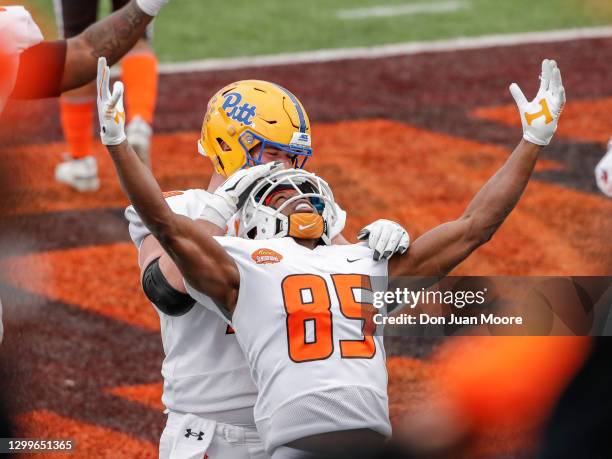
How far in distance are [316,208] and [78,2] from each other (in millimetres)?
3944

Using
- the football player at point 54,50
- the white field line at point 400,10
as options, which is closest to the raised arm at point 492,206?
the football player at point 54,50

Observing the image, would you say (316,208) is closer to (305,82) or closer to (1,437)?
(1,437)

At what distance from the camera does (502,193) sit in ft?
10.6

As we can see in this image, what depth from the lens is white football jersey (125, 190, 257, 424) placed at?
3279 mm

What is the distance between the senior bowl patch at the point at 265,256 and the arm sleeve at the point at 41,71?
110 cm

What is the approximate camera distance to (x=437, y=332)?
3.21 meters

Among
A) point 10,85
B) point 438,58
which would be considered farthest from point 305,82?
point 10,85

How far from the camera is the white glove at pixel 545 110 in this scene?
3.21 m

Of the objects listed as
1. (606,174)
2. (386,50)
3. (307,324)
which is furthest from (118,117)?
(386,50)

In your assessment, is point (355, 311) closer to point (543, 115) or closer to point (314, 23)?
point (543, 115)

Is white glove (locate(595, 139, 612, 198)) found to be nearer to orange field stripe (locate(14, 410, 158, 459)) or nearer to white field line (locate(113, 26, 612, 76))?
orange field stripe (locate(14, 410, 158, 459))

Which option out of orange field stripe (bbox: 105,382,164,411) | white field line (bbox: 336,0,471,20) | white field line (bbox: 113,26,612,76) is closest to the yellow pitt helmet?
orange field stripe (bbox: 105,382,164,411)

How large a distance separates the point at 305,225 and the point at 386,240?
0.22 meters

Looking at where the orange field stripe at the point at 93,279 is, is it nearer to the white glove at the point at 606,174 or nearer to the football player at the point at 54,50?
the football player at the point at 54,50
